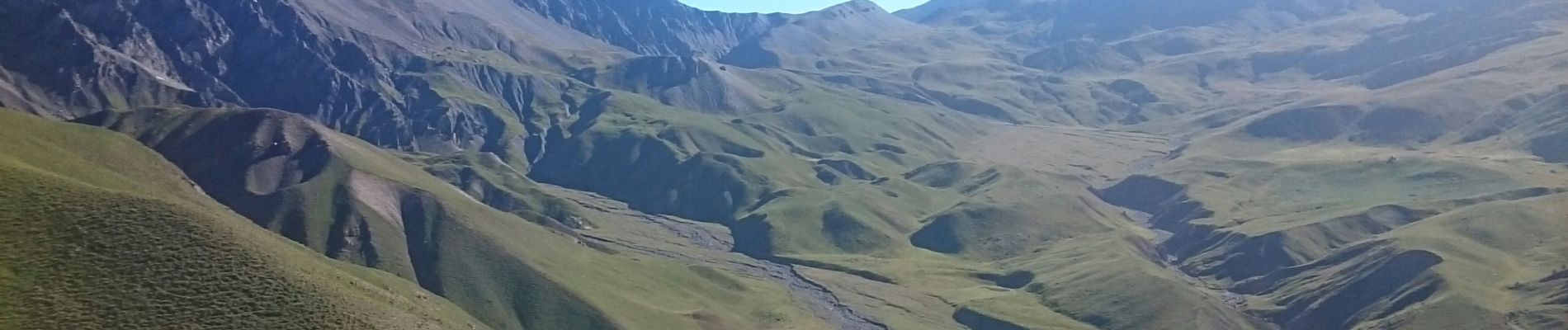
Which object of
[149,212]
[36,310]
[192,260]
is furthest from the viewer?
[149,212]

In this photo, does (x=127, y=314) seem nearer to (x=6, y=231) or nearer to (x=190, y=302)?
(x=190, y=302)

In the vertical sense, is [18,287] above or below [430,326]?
above

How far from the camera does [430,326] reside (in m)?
173

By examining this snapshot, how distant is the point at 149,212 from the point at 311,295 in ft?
101

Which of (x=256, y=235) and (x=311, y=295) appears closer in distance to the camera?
(x=311, y=295)

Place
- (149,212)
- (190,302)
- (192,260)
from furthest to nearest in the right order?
(149,212) → (192,260) → (190,302)

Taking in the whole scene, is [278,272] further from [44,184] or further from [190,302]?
[44,184]

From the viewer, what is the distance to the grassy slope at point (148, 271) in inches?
5689

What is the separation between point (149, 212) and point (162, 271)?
63.0ft

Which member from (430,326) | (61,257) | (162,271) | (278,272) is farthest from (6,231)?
(430,326)

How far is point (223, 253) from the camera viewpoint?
162 m

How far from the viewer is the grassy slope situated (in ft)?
474

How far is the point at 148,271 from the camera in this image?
154375mm

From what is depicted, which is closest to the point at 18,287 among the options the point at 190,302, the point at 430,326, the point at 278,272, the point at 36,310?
the point at 36,310
